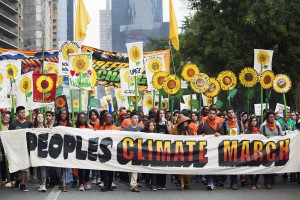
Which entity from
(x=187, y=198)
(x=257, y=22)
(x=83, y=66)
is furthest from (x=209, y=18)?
(x=187, y=198)

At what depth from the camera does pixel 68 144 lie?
11.6 meters

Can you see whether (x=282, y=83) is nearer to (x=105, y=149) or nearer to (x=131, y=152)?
(x=131, y=152)

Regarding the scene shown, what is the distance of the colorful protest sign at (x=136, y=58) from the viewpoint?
17.3 metres

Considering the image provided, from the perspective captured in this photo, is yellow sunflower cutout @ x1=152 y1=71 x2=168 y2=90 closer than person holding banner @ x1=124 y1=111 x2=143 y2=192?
No

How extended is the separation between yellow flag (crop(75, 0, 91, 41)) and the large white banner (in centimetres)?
584

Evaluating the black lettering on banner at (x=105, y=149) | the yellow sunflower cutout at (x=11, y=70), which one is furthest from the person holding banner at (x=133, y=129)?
the yellow sunflower cutout at (x=11, y=70)

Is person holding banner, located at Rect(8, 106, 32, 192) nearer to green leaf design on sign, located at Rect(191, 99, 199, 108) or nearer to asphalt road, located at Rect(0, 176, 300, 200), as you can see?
asphalt road, located at Rect(0, 176, 300, 200)

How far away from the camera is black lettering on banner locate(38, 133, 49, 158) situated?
11578 mm

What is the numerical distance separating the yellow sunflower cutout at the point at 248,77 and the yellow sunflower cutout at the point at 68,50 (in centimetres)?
458

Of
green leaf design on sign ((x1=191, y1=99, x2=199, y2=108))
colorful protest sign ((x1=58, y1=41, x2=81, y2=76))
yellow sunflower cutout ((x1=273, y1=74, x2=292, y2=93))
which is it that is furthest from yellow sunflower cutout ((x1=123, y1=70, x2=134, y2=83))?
yellow sunflower cutout ((x1=273, y1=74, x2=292, y2=93))

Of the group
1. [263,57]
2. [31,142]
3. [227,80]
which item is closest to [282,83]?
[263,57]

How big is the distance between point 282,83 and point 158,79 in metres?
3.73

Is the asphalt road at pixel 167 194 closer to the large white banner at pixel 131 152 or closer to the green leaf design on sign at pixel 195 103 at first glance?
the large white banner at pixel 131 152

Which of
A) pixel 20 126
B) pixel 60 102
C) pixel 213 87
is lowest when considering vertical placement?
pixel 20 126
